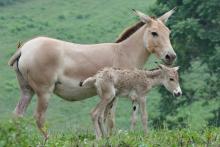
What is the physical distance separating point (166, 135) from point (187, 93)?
17.4 metres

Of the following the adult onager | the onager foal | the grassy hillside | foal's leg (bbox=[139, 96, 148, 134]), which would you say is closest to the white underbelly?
the adult onager

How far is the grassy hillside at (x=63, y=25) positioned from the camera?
97.5ft

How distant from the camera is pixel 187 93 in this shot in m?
28.5

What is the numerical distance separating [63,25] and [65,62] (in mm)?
26013

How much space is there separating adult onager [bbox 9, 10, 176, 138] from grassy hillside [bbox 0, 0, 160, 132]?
1452 centimetres

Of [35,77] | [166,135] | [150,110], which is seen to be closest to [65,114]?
[150,110]

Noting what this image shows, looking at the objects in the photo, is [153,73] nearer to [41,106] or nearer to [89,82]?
[89,82]

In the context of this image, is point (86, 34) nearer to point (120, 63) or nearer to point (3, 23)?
point (3, 23)

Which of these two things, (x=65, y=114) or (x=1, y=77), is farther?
(x=1, y=77)

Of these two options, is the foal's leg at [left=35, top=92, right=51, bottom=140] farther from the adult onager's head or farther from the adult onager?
the adult onager's head

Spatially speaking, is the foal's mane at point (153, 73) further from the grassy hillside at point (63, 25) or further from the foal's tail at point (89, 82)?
the grassy hillside at point (63, 25)

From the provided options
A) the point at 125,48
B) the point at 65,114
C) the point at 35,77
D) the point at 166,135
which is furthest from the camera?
the point at 65,114

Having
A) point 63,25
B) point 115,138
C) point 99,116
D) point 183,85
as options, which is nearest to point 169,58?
point 99,116

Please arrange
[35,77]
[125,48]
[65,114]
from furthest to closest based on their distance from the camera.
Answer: [65,114]
[125,48]
[35,77]
